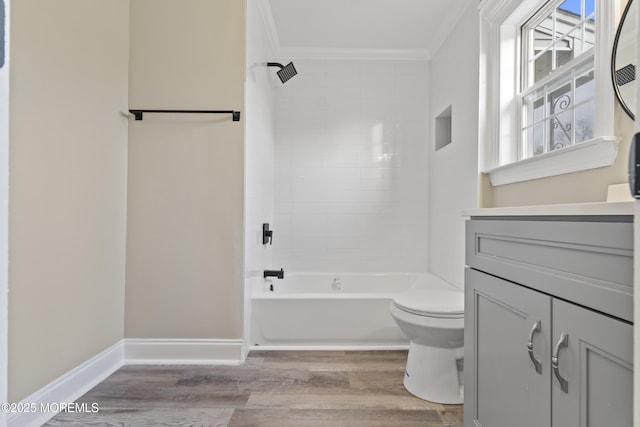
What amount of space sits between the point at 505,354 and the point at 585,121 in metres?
1.20

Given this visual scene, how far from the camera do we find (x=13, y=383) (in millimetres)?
1295

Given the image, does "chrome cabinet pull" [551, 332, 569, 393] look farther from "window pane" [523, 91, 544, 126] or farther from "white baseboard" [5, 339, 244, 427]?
"white baseboard" [5, 339, 244, 427]

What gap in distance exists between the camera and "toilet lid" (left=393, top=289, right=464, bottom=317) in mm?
1589

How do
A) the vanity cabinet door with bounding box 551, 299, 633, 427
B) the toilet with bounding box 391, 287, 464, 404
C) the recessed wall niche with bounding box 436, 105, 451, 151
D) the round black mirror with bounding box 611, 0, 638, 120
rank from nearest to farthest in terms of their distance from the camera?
the vanity cabinet door with bounding box 551, 299, 633, 427, the round black mirror with bounding box 611, 0, 638, 120, the toilet with bounding box 391, 287, 464, 404, the recessed wall niche with bounding box 436, 105, 451, 151

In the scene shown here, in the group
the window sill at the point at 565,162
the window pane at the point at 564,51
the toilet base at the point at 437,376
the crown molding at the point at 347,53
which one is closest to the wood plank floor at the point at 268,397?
the toilet base at the point at 437,376

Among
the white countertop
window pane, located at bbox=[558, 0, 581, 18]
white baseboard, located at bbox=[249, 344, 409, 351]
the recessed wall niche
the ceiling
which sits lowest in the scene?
white baseboard, located at bbox=[249, 344, 409, 351]

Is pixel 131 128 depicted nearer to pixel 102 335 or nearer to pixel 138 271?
pixel 138 271

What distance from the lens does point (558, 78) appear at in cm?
175

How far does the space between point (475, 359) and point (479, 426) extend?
8.1 inches

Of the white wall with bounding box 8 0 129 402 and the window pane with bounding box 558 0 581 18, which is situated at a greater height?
the window pane with bounding box 558 0 581 18

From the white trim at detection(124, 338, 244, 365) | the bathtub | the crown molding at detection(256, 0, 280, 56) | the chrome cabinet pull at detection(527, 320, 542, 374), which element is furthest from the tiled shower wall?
the chrome cabinet pull at detection(527, 320, 542, 374)

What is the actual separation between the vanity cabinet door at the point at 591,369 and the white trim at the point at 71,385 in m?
1.81

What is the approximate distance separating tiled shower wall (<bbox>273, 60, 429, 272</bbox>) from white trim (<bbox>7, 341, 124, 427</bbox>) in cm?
159

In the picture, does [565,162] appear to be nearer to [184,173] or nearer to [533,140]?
[533,140]
